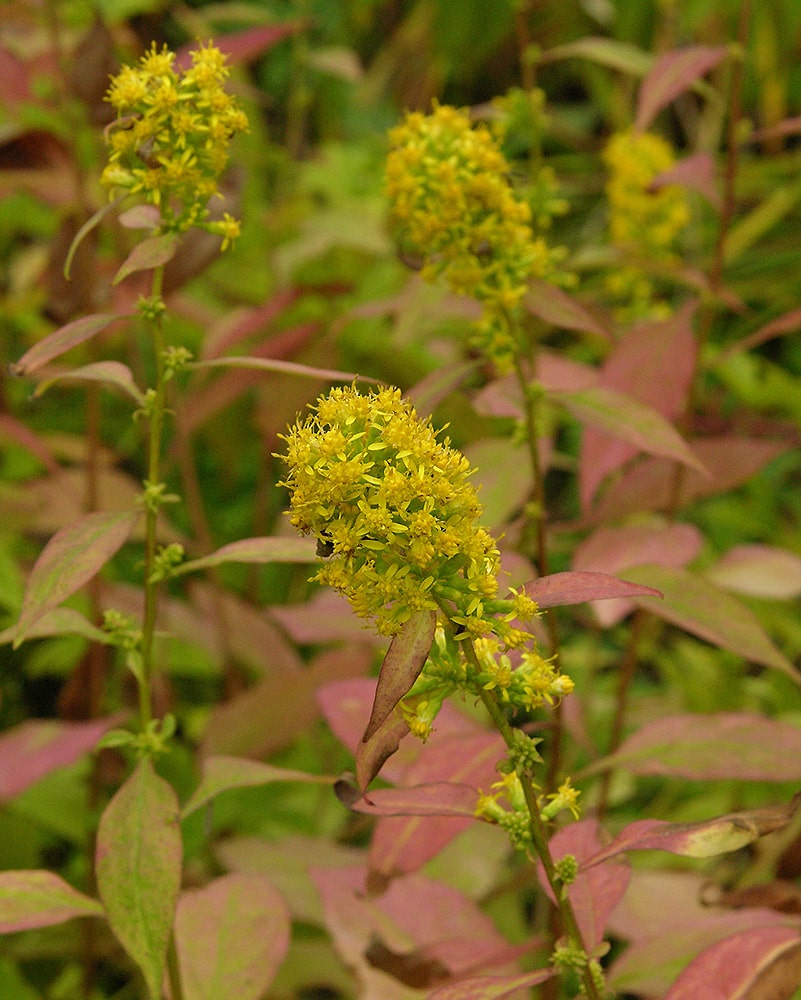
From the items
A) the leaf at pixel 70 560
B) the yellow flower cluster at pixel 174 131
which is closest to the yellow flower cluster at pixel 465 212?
the yellow flower cluster at pixel 174 131

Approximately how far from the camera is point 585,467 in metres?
1.06

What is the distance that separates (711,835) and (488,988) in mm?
139

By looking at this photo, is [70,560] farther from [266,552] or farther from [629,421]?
[629,421]

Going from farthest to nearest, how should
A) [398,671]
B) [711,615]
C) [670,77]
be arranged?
[670,77]
[711,615]
[398,671]

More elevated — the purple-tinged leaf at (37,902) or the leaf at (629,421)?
the leaf at (629,421)

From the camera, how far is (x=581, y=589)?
1.72 feet

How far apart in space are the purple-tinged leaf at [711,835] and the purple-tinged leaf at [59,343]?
40 centimetres

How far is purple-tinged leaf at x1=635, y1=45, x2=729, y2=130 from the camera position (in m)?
0.98

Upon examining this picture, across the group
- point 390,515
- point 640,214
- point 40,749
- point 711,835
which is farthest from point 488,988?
point 640,214

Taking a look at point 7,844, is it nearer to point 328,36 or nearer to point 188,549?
point 188,549

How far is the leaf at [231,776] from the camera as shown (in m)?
0.70

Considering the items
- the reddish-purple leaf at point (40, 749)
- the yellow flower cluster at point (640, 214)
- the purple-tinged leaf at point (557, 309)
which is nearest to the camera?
the purple-tinged leaf at point (557, 309)

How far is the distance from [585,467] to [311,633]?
0.99ft

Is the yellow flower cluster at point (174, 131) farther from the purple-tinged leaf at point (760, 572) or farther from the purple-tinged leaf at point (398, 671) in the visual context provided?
the purple-tinged leaf at point (760, 572)
